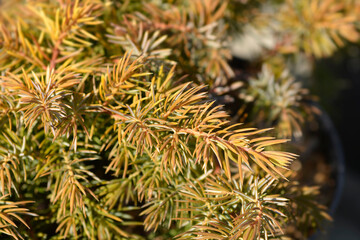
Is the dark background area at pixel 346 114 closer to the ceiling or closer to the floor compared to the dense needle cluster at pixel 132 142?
closer to the ceiling

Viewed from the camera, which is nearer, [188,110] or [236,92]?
[188,110]

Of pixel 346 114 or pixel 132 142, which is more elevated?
pixel 346 114

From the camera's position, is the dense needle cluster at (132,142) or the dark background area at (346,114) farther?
the dark background area at (346,114)

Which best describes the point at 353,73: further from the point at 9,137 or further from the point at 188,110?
the point at 9,137

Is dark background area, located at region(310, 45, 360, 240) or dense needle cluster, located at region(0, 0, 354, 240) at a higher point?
dark background area, located at region(310, 45, 360, 240)

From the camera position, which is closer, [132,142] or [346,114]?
[132,142]

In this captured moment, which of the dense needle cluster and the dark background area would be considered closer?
the dense needle cluster

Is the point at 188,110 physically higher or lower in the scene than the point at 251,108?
lower

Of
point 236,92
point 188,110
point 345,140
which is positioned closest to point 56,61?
point 188,110
